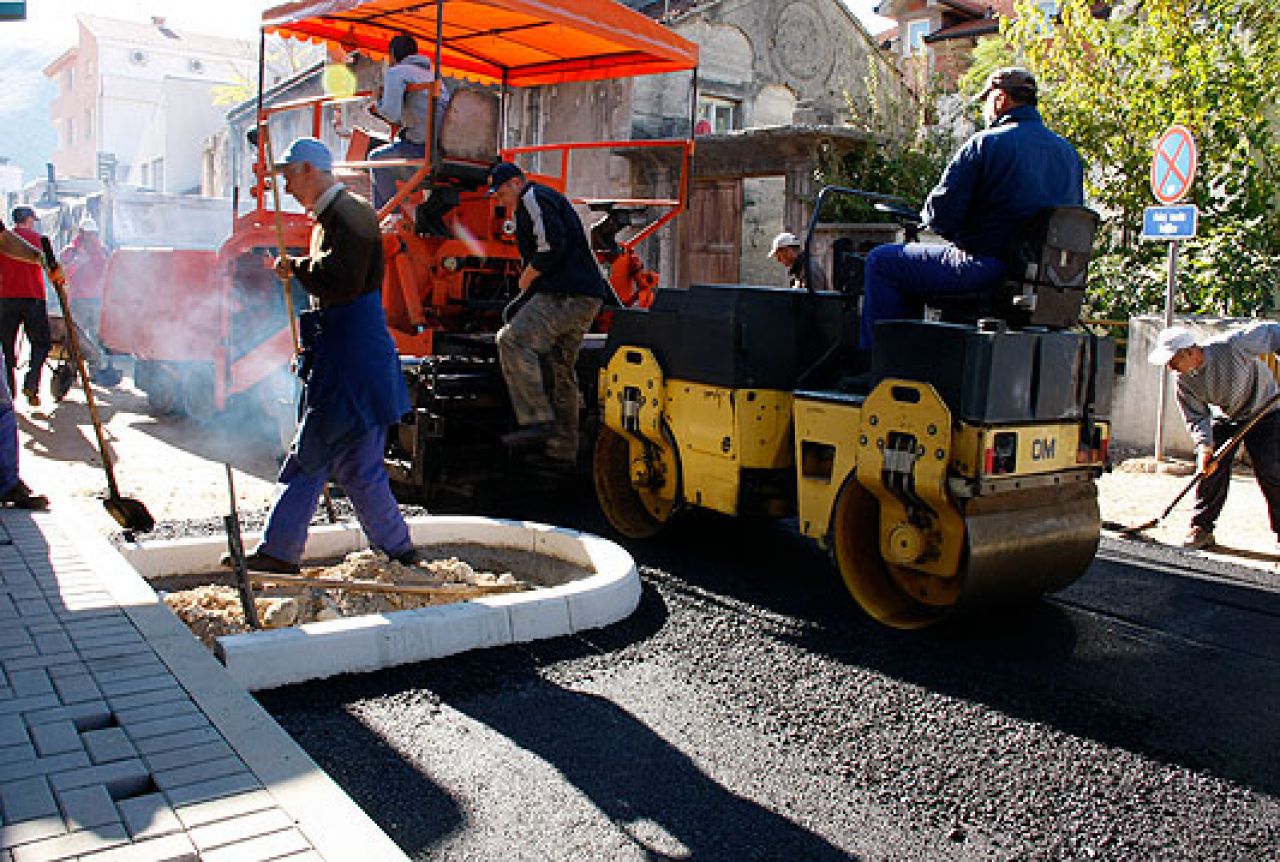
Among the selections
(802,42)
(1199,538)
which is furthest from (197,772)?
(802,42)

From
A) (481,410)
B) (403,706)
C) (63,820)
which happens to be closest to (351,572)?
(403,706)

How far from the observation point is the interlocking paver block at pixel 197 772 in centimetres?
289

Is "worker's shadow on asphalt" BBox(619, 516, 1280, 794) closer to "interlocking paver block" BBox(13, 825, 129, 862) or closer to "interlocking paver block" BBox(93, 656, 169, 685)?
"interlocking paver block" BBox(93, 656, 169, 685)

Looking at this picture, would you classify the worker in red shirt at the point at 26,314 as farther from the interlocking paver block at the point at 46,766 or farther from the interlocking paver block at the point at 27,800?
the interlocking paver block at the point at 27,800

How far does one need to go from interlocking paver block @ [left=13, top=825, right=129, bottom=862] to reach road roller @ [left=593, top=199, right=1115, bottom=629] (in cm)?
311

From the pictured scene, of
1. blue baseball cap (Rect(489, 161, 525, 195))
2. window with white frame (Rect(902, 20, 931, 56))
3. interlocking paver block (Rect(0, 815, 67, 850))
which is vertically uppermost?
window with white frame (Rect(902, 20, 931, 56))

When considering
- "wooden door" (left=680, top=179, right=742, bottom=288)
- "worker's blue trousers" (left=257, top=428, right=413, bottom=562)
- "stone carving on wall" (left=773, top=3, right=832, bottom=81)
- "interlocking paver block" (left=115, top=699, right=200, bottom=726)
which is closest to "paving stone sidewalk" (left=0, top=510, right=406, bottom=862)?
"interlocking paver block" (left=115, top=699, right=200, bottom=726)

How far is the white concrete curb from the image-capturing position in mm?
4043

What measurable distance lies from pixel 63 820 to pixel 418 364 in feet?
14.9

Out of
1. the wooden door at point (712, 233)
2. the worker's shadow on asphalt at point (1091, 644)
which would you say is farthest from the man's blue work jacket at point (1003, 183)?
the wooden door at point (712, 233)

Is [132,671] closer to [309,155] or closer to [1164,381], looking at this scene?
[309,155]

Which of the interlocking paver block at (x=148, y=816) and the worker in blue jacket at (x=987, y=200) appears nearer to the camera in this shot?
the interlocking paver block at (x=148, y=816)

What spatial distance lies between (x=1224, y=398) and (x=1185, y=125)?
6.42 meters

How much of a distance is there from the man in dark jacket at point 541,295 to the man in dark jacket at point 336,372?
5.85ft
